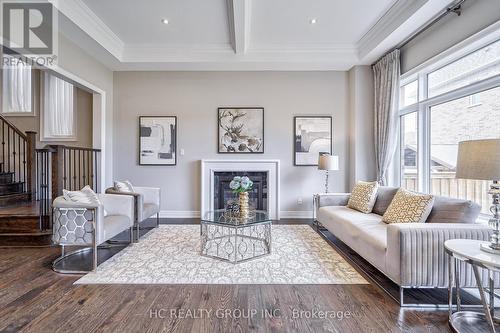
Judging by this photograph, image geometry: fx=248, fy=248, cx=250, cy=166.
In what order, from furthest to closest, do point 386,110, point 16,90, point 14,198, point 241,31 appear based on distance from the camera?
point 16,90 → point 14,198 → point 386,110 → point 241,31

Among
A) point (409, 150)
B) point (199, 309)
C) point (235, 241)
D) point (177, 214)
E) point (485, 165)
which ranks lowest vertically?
point (199, 309)

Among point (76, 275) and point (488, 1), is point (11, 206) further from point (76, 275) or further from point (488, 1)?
point (488, 1)

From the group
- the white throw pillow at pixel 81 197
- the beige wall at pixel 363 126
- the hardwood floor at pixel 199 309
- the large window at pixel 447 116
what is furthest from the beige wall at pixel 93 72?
the large window at pixel 447 116

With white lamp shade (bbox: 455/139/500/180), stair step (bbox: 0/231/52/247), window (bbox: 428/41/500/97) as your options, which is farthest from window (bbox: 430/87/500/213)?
stair step (bbox: 0/231/52/247)

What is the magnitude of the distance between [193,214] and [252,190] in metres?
1.33

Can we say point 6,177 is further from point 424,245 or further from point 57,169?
point 424,245

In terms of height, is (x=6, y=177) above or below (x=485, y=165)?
below

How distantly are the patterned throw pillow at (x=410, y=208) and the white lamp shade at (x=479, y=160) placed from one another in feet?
2.94

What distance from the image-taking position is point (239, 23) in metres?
3.54

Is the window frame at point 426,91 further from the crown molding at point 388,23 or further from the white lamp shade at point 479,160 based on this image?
the white lamp shade at point 479,160

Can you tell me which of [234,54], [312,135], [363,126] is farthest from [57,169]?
[363,126]

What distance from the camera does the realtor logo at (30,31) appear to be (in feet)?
9.79

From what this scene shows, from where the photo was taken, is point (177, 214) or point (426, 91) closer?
point (426, 91)

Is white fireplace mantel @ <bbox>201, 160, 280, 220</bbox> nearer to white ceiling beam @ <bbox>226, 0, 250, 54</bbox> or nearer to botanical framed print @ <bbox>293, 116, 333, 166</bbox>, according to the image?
botanical framed print @ <bbox>293, 116, 333, 166</bbox>
